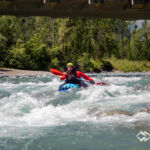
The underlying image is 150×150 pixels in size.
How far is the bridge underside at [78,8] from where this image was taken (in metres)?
11.4

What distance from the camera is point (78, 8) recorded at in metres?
12.4

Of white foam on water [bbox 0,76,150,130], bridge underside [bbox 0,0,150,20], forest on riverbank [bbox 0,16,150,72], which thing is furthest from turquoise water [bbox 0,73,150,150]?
forest on riverbank [bbox 0,16,150,72]

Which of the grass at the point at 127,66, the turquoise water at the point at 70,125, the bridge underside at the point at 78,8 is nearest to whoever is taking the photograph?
the turquoise water at the point at 70,125

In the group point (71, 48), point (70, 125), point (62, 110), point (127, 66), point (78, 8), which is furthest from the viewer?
point (127, 66)

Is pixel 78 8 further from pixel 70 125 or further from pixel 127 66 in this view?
pixel 127 66

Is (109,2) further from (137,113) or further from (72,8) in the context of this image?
(137,113)

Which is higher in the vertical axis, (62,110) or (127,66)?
(62,110)

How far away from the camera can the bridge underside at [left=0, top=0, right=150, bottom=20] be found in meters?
11.4

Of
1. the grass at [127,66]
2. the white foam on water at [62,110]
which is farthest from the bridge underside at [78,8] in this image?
the grass at [127,66]

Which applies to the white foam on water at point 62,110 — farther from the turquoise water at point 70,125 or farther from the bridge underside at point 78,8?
the bridge underside at point 78,8

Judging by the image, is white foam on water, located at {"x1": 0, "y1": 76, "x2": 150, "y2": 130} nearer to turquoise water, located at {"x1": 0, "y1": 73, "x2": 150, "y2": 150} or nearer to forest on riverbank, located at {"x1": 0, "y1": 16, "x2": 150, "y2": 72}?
turquoise water, located at {"x1": 0, "y1": 73, "x2": 150, "y2": 150}

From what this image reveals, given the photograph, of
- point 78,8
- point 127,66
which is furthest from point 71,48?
point 78,8

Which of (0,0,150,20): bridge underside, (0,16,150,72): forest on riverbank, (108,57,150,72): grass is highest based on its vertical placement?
(0,0,150,20): bridge underside

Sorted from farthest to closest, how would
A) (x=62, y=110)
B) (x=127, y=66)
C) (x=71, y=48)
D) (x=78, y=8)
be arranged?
(x=127, y=66) < (x=71, y=48) < (x=78, y=8) < (x=62, y=110)
